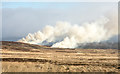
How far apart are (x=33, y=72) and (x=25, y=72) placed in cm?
133

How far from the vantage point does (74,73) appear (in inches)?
1133

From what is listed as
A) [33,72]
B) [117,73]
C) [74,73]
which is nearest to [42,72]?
[33,72]

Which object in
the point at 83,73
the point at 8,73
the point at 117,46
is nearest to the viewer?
the point at 8,73

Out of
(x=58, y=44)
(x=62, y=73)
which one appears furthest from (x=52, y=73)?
(x=58, y=44)

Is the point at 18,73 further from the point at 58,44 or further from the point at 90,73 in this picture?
the point at 58,44

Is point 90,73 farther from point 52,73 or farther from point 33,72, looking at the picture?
point 33,72

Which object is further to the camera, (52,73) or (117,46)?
(117,46)

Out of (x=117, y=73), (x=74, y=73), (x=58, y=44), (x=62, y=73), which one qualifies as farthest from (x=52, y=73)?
(x=58, y=44)

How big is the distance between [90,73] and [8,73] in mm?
14132

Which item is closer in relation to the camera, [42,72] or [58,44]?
[42,72]

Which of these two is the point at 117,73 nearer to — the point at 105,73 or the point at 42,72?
the point at 105,73

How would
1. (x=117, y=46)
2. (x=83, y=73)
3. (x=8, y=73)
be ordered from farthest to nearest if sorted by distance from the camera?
(x=117, y=46)
(x=83, y=73)
(x=8, y=73)

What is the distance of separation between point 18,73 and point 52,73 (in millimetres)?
5650

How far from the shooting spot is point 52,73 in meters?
28.2
